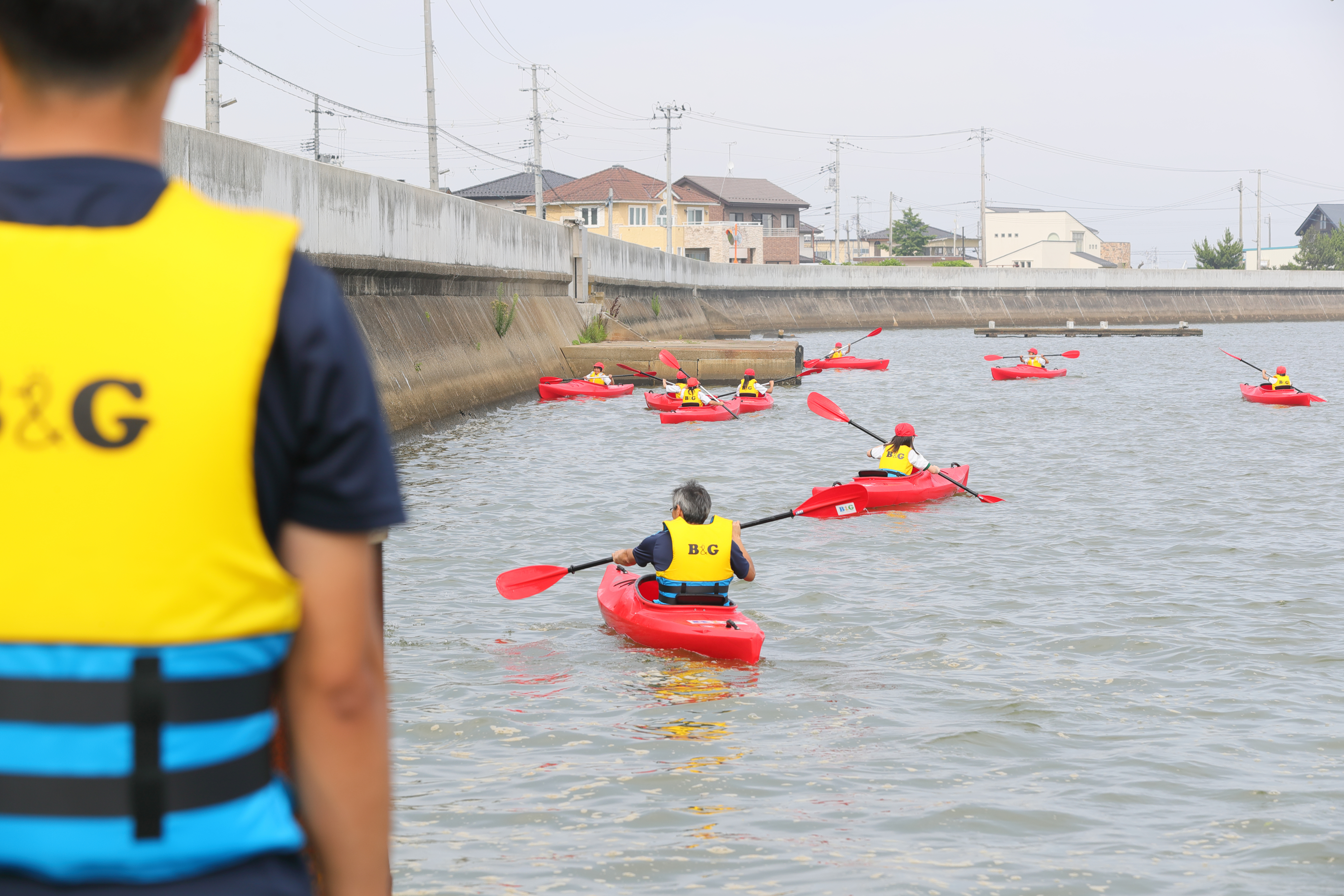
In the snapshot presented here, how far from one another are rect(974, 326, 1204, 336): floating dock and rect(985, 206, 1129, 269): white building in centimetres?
4635

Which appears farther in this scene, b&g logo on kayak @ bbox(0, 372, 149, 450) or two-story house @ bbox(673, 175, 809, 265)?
two-story house @ bbox(673, 175, 809, 265)

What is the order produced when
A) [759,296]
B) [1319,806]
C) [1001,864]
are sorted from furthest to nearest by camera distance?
[759,296] < [1319,806] < [1001,864]

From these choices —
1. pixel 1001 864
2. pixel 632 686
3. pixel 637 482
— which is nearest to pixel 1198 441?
pixel 637 482

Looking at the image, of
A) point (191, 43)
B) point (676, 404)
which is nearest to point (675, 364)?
point (676, 404)

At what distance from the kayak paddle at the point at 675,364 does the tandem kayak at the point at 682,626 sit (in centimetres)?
1605

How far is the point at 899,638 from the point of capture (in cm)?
950

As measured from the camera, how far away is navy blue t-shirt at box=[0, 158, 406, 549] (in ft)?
4.22

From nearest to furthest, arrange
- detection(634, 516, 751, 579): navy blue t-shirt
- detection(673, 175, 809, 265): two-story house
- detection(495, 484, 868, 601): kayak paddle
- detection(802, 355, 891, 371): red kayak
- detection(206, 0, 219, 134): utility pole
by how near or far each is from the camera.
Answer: detection(634, 516, 751, 579): navy blue t-shirt → detection(495, 484, 868, 601): kayak paddle → detection(206, 0, 219, 134): utility pole → detection(802, 355, 891, 371): red kayak → detection(673, 175, 809, 265): two-story house

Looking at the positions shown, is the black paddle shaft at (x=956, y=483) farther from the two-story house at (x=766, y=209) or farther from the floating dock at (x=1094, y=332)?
the two-story house at (x=766, y=209)

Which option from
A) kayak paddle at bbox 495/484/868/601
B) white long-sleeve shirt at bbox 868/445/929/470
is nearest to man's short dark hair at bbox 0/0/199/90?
kayak paddle at bbox 495/484/868/601

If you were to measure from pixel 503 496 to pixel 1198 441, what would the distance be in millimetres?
13357

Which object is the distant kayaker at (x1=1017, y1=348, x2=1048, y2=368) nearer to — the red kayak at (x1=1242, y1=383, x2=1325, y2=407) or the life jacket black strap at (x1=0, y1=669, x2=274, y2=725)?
the red kayak at (x1=1242, y1=383, x2=1325, y2=407)

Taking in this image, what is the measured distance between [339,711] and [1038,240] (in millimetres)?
118767

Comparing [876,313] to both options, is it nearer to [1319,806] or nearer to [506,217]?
[506,217]
